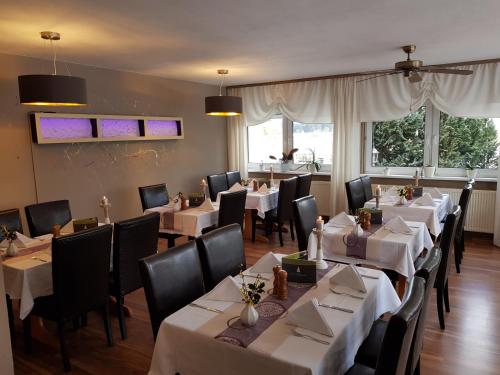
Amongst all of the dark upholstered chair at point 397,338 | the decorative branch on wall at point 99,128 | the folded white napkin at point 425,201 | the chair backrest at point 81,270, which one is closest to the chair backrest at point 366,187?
the folded white napkin at point 425,201

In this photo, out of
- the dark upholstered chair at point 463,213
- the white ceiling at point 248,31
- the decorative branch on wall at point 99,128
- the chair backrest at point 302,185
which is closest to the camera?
the white ceiling at point 248,31

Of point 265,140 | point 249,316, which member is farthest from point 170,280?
point 265,140

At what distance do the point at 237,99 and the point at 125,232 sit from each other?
8.29 ft

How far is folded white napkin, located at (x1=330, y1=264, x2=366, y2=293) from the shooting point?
79.3 inches

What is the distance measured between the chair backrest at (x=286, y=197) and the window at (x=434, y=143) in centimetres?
164

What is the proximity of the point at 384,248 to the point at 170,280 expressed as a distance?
1.70 metres

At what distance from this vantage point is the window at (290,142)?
660 centimetres

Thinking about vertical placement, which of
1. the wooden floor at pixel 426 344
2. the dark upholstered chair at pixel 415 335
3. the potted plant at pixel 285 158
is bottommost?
the wooden floor at pixel 426 344

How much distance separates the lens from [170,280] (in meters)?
2.05

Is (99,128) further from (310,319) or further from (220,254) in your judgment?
(310,319)

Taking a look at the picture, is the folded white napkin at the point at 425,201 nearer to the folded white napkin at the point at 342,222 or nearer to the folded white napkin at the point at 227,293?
the folded white napkin at the point at 342,222

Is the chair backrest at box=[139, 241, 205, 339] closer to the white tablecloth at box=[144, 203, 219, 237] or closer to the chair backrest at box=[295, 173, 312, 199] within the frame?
the white tablecloth at box=[144, 203, 219, 237]

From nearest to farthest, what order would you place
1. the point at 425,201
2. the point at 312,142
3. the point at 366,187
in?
the point at 425,201 → the point at 366,187 → the point at 312,142

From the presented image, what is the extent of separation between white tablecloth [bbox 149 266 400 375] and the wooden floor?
3.25 ft
